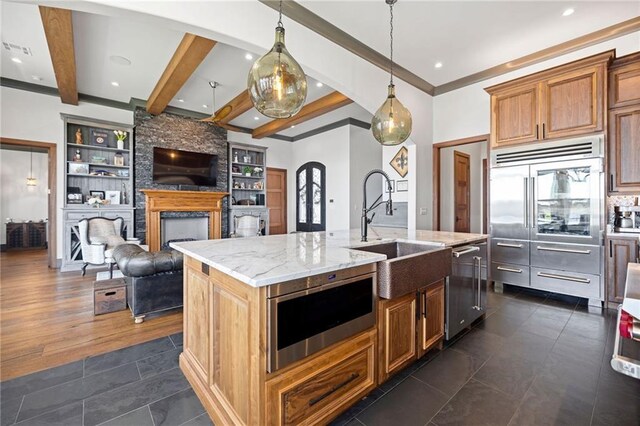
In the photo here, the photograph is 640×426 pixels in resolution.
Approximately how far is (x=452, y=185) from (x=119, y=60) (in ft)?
20.3

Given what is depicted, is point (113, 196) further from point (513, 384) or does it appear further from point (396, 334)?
point (513, 384)

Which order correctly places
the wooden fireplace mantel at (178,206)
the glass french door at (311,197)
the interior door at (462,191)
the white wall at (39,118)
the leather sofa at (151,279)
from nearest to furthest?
the leather sofa at (151,279) → the white wall at (39,118) → the wooden fireplace mantel at (178,206) → the interior door at (462,191) → the glass french door at (311,197)

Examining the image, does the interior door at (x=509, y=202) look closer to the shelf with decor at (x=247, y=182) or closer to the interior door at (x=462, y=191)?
the interior door at (x=462, y=191)

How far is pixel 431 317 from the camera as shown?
6.97ft

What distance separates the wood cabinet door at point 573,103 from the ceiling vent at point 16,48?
701 cm

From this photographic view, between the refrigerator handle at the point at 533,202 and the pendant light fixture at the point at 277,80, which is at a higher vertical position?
the pendant light fixture at the point at 277,80

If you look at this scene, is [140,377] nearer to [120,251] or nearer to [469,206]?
[120,251]

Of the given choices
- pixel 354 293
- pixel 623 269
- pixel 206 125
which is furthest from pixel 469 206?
pixel 206 125

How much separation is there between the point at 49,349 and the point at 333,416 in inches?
96.4

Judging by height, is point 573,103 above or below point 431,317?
above

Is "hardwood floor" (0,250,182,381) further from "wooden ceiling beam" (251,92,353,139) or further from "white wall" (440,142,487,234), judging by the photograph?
"white wall" (440,142,487,234)

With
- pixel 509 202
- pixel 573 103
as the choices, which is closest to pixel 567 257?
pixel 509 202

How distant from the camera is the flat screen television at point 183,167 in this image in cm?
596

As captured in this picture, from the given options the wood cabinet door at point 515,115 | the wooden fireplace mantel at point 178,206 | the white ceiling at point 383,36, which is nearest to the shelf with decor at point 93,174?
the wooden fireplace mantel at point 178,206
